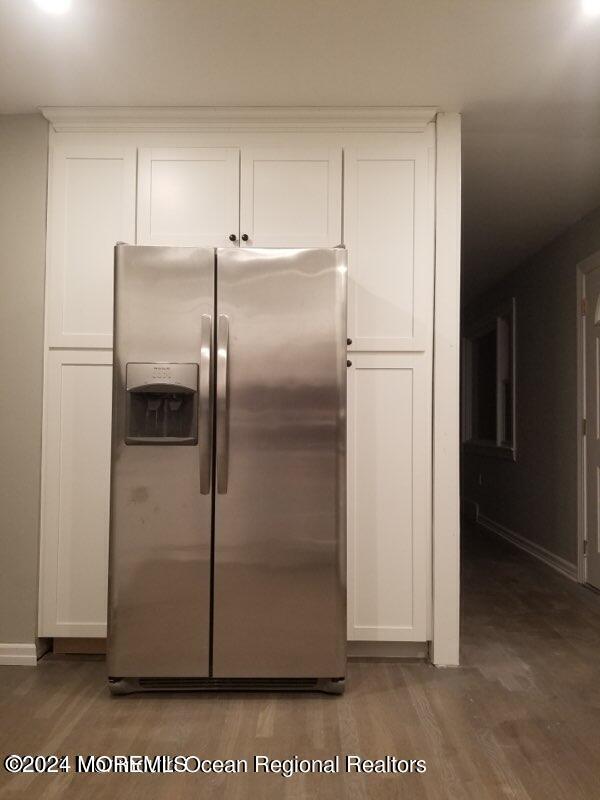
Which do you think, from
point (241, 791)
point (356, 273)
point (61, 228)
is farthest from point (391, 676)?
point (61, 228)

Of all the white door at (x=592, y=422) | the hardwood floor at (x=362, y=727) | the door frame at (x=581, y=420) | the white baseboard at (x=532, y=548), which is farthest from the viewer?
the white baseboard at (x=532, y=548)

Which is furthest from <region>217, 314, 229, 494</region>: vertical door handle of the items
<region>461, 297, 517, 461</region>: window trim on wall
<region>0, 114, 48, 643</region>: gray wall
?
<region>461, 297, 517, 461</region>: window trim on wall

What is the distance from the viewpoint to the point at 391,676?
2504 millimetres

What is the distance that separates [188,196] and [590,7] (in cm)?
172

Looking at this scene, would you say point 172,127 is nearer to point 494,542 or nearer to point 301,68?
point 301,68

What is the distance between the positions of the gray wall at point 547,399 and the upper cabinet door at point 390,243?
1955mm

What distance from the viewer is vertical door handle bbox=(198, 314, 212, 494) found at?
2258mm

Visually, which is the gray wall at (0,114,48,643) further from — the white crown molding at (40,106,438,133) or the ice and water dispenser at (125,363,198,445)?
the ice and water dispenser at (125,363,198,445)

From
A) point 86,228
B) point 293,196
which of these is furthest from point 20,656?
point 293,196

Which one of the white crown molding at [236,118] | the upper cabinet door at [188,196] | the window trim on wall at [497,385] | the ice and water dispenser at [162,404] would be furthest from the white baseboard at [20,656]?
the window trim on wall at [497,385]

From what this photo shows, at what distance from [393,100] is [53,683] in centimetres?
291

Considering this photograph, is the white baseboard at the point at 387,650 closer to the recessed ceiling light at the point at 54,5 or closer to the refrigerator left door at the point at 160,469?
the refrigerator left door at the point at 160,469

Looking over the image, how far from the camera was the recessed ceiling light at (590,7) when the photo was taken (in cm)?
202

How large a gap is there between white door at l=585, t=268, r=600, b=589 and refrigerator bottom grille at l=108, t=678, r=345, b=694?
239 centimetres
